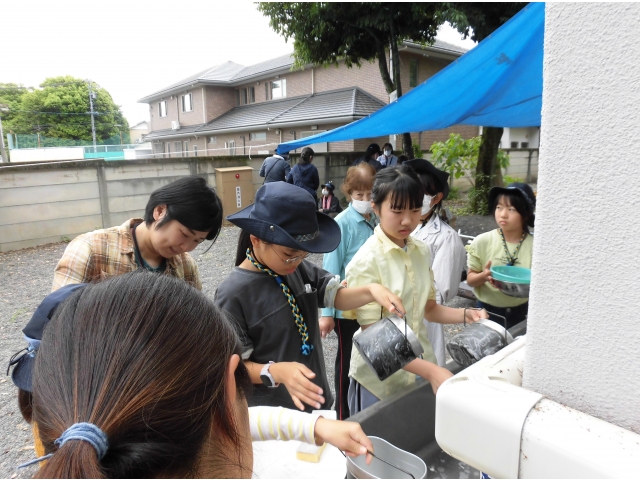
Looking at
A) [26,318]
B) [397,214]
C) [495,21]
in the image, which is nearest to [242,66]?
[495,21]

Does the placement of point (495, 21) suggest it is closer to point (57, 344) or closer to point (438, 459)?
point (438, 459)

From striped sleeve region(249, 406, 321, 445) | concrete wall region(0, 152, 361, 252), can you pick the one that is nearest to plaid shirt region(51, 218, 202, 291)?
striped sleeve region(249, 406, 321, 445)

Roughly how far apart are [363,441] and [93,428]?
0.68m

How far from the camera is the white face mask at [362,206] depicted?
10.3 ft

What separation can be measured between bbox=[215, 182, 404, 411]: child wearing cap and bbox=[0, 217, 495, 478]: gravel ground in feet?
3.52

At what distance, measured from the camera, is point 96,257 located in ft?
5.73

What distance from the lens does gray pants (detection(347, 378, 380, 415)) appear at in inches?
74.6

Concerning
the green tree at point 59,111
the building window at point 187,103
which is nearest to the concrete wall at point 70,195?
the building window at point 187,103

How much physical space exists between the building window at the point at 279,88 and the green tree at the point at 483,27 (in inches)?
533

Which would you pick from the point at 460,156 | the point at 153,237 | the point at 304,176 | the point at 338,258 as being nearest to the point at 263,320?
the point at 153,237

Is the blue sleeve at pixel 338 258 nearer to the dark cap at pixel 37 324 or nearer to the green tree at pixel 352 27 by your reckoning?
the dark cap at pixel 37 324

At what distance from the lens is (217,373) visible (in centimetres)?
76

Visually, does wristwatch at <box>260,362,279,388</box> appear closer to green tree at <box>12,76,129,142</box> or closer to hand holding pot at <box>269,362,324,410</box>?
hand holding pot at <box>269,362,324,410</box>

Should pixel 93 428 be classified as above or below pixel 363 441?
above
